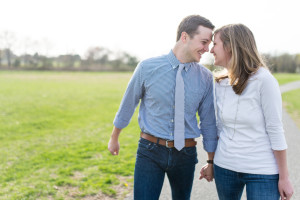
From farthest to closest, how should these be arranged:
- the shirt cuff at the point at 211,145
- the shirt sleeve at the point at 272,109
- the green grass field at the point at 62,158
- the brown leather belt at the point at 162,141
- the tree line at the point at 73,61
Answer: the tree line at the point at 73,61
the green grass field at the point at 62,158
the shirt cuff at the point at 211,145
the brown leather belt at the point at 162,141
the shirt sleeve at the point at 272,109

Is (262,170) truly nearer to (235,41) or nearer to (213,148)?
(213,148)

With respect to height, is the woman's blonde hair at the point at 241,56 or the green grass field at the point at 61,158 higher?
the woman's blonde hair at the point at 241,56

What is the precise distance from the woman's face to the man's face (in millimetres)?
101

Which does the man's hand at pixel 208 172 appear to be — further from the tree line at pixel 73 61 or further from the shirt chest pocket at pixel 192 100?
the tree line at pixel 73 61

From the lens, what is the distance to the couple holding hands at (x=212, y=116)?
7.36 ft

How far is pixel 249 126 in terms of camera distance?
2299 millimetres

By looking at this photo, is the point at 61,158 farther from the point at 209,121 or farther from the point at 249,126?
the point at 249,126

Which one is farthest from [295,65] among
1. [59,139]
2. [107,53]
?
[59,139]

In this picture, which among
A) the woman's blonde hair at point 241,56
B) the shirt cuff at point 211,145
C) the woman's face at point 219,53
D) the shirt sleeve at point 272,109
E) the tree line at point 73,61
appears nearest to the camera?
the shirt sleeve at point 272,109

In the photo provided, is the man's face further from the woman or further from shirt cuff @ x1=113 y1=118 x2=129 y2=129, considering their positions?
shirt cuff @ x1=113 y1=118 x2=129 y2=129

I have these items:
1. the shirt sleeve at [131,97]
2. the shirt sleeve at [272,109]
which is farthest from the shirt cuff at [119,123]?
the shirt sleeve at [272,109]

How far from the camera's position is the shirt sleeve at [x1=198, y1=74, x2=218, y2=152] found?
2723mm

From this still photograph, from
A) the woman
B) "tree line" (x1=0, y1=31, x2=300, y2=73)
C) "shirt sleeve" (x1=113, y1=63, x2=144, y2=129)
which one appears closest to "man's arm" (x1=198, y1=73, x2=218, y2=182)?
the woman

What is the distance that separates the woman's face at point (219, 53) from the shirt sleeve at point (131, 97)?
658 mm
